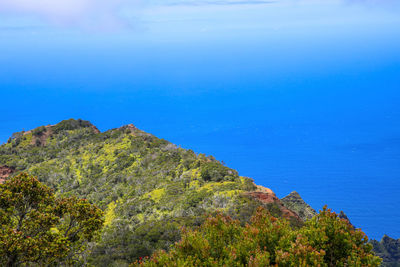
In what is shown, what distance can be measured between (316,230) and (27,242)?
1005 centimetres

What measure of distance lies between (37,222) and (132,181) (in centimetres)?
2120

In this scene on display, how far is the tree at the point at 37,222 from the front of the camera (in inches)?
484

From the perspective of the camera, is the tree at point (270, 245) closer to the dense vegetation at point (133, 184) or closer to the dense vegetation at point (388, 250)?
the dense vegetation at point (133, 184)

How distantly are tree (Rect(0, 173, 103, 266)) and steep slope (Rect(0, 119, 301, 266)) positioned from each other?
4.12 meters

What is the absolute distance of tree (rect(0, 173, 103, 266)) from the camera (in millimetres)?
12297

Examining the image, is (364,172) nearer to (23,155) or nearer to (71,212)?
(23,155)

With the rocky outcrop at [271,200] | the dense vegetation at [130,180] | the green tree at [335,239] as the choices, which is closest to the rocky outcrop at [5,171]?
the dense vegetation at [130,180]

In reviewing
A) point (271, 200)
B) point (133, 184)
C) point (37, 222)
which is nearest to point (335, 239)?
point (37, 222)

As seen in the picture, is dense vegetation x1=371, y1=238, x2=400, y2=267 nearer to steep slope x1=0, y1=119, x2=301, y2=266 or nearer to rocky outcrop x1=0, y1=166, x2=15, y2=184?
steep slope x1=0, y1=119, x2=301, y2=266

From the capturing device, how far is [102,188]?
35.4 metres

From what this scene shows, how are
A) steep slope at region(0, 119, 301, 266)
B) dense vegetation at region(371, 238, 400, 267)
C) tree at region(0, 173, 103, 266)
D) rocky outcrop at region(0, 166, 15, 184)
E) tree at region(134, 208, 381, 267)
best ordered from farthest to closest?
1. dense vegetation at region(371, 238, 400, 267)
2. rocky outcrop at region(0, 166, 15, 184)
3. steep slope at region(0, 119, 301, 266)
4. tree at region(0, 173, 103, 266)
5. tree at region(134, 208, 381, 267)

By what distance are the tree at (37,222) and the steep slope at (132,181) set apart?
13.5 ft

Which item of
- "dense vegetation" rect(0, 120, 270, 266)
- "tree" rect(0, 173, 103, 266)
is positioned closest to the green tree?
"tree" rect(0, 173, 103, 266)

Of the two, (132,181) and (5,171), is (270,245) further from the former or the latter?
(5,171)
